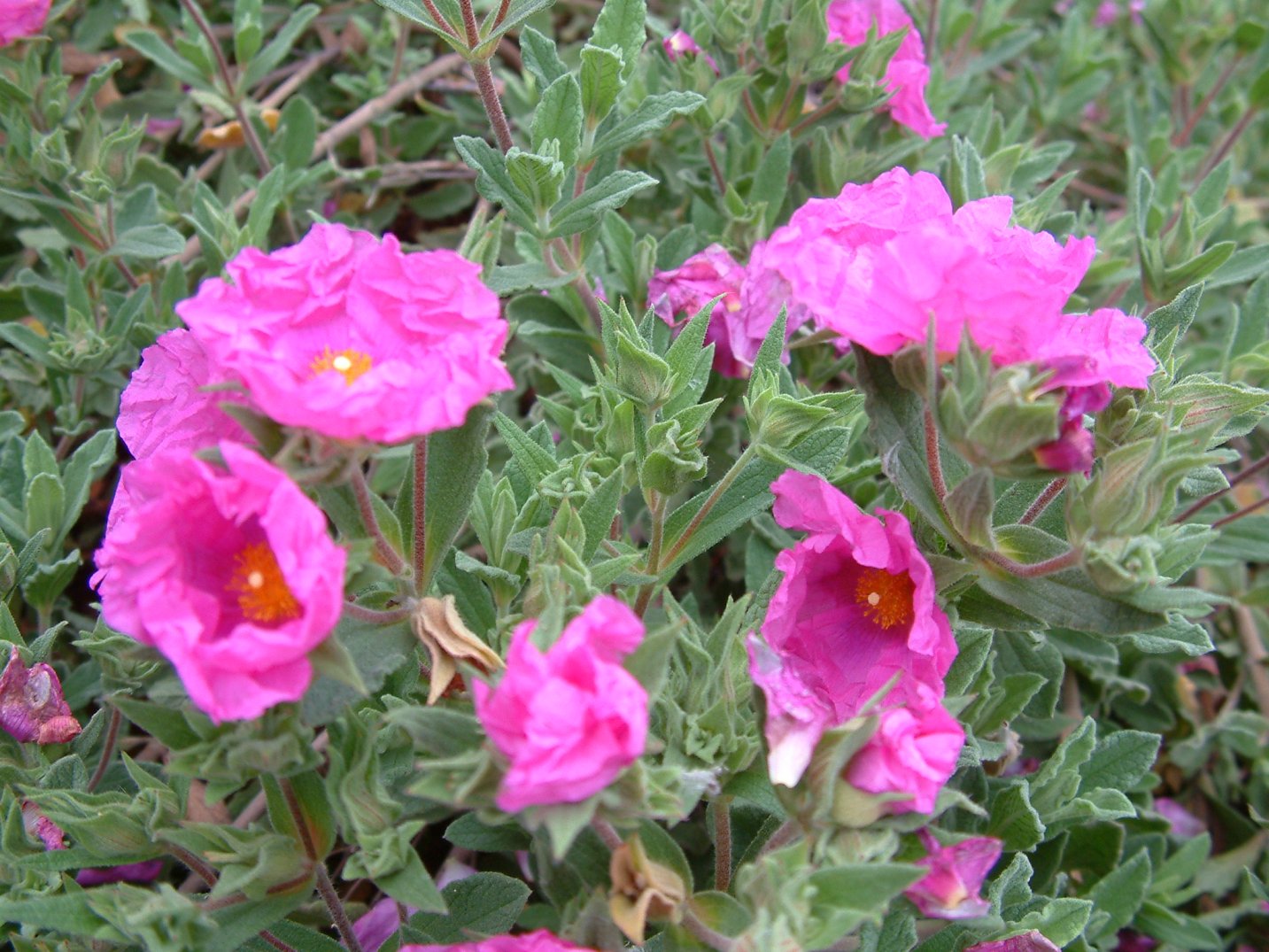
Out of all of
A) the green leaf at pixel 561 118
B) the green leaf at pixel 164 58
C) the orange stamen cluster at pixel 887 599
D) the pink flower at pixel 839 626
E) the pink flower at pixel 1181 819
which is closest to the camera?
the pink flower at pixel 839 626

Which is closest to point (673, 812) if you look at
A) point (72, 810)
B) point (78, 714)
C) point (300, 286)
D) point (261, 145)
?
point (300, 286)

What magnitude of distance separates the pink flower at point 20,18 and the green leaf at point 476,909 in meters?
2.39

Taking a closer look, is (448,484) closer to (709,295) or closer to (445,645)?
(445,645)

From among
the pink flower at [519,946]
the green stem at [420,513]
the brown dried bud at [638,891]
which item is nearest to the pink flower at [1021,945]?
the brown dried bud at [638,891]

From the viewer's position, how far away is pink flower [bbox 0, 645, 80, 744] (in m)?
2.14

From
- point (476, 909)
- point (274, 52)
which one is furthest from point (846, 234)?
point (274, 52)

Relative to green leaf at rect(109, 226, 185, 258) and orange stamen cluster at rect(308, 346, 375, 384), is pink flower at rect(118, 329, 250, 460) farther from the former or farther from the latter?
green leaf at rect(109, 226, 185, 258)

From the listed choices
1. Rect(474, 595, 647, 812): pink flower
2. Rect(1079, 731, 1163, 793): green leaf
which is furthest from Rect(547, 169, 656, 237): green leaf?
Rect(1079, 731, 1163, 793): green leaf

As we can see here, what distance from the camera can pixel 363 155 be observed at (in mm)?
3854

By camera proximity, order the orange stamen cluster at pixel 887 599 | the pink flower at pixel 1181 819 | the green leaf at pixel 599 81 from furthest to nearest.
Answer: the pink flower at pixel 1181 819 → the green leaf at pixel 599 81 → the orange stamen cluster at pixel 887 599

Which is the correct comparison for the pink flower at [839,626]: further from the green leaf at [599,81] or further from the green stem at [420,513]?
the green leaf at [599,81]

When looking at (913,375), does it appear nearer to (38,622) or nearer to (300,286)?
(300,286)

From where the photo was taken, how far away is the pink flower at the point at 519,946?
166cm

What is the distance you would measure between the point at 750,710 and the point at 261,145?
8.27 ft
